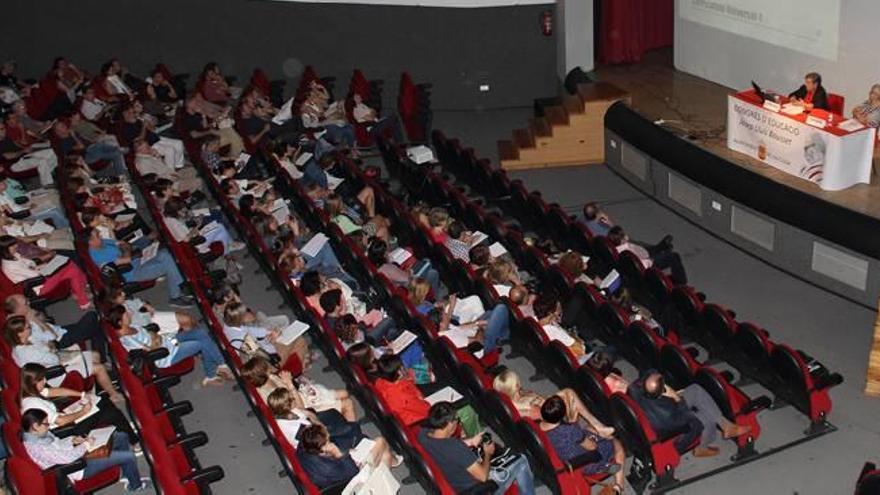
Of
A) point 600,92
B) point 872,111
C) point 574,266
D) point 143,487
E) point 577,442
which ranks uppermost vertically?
point 872,111

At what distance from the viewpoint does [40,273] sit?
8.35 meters

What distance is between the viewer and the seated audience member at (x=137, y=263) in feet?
27.7

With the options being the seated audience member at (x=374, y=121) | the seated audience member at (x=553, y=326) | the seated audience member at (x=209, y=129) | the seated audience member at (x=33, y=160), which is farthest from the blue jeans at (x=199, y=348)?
the seated audience member at (x=374, y=121)

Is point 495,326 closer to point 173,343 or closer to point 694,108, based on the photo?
point 173,343

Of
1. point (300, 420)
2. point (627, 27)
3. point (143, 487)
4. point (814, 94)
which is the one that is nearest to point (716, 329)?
point (300, 420)

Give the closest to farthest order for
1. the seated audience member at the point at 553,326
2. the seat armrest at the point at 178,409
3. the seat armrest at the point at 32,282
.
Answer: the seat armrest at the point at 178,409 → the seated audience member at the point at 553,326 → the seat armrest at the point at 32,282

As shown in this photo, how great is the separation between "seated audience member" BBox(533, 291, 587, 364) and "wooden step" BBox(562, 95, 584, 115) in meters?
4.73

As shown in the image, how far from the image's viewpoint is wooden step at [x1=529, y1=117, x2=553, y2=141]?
446 inches

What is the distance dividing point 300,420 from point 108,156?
246 inches

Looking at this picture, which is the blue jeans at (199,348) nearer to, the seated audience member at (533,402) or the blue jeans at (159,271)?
the blue jeans at (159,271)

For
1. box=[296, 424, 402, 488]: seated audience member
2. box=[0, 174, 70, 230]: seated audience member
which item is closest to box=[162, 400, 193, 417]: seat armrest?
box=[296, 424, 402, 488]: seated audience member

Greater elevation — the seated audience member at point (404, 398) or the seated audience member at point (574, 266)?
the seated audience member at point (574, 266)

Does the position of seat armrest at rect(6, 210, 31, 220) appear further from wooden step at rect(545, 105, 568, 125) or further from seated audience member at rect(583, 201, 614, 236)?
wooden step at rect(545, 105, 568, 125)

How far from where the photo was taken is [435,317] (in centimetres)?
719
